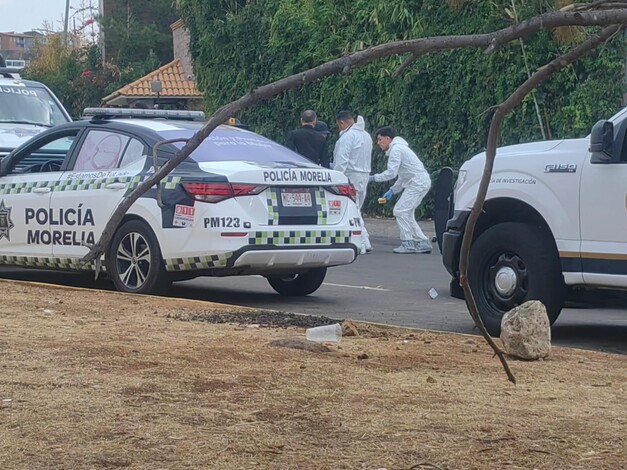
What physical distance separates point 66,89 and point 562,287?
1634 inches

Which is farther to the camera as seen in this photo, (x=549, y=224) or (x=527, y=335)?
(x=549, y=224)

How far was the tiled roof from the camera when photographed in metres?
37.6

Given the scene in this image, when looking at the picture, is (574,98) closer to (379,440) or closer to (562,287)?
(562,287)

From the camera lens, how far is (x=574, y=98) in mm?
18406

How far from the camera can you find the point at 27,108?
1677 cm

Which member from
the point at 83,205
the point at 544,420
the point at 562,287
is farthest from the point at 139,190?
the point at 83,205

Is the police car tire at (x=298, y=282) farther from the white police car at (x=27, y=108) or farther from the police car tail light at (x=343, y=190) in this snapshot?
the white police car at (x=27, y=108)

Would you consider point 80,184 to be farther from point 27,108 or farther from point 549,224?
point 27,108

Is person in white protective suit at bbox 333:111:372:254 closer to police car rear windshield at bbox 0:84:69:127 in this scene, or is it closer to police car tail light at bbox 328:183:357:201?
police car rear windshield at bbox 0:84:69:127

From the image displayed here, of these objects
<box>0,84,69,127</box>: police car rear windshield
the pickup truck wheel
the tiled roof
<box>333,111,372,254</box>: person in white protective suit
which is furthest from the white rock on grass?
the tiled roof

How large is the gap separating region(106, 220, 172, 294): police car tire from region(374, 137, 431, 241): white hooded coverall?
667 centimetres

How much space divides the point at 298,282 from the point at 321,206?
107cm

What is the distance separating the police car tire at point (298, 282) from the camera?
35.4 feet

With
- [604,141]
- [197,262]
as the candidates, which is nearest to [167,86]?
[197,262]
